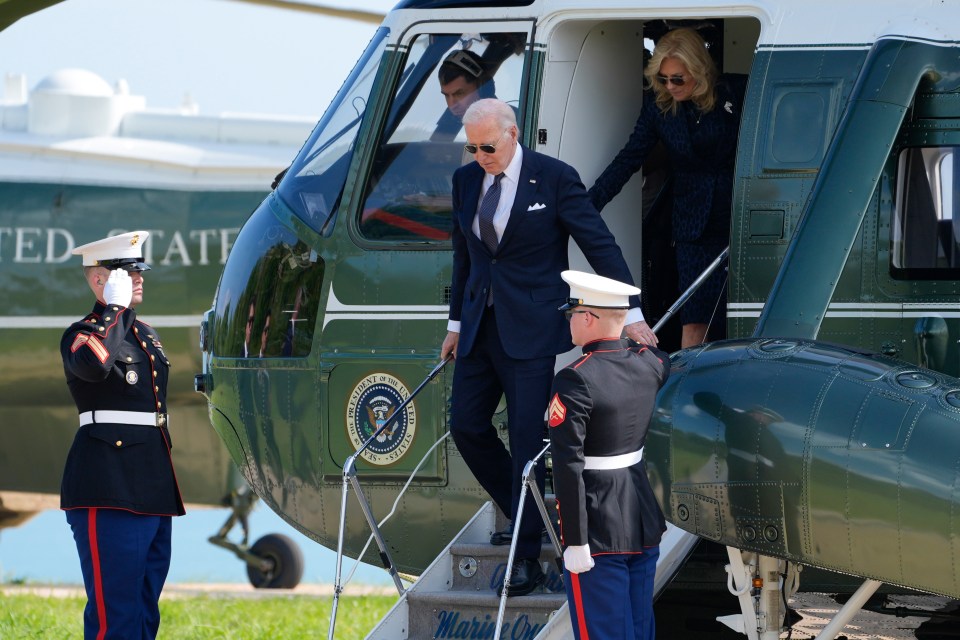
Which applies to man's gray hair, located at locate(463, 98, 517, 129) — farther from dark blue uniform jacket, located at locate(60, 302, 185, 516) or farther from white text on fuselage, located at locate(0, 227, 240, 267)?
white text on fuselage, located at locate(0, 227, 240, 267)

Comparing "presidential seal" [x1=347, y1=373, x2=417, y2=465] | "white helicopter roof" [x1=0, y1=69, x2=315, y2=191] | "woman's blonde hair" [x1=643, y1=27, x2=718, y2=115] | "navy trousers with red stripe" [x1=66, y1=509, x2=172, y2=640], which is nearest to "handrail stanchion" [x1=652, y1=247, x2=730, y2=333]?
"woman's blonde hair" [x1=643, y1=27, x2=718, y2=115]

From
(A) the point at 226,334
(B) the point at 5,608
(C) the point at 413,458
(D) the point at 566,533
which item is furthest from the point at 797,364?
(B) the point at 5,608

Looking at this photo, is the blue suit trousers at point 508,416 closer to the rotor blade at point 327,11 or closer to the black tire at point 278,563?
the rotor blade at point 327,11

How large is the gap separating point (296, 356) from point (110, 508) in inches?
45.8

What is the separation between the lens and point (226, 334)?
22.2ft

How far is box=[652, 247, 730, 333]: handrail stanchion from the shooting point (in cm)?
560

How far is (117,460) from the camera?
5777 mm

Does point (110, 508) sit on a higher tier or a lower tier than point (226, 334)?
lower

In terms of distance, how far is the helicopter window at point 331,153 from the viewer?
6.55m

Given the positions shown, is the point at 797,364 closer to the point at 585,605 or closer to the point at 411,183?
the point at 585,605

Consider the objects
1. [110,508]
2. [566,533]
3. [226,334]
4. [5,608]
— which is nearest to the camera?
[566,533]

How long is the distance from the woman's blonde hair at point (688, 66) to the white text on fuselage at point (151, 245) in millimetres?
10868

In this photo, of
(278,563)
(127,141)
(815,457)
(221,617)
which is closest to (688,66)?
(815,457)

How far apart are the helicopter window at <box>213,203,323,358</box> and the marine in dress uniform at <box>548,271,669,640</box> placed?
6.54 ft
